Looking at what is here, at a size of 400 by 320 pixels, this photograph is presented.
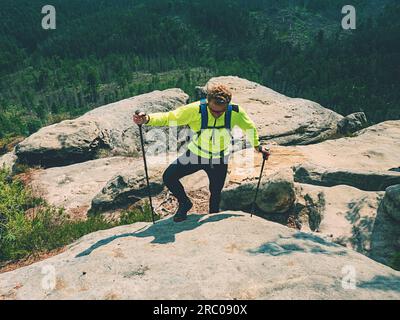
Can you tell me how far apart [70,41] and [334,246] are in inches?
1669

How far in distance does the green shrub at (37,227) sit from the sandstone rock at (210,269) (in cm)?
217

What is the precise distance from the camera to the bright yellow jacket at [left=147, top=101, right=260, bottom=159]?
561cm

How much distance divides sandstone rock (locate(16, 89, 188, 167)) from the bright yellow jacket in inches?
346

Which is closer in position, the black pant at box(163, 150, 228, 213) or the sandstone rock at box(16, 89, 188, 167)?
the black pant at box(163, 150, 228, 213)

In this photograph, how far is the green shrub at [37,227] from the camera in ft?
25.3

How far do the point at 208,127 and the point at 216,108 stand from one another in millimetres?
367

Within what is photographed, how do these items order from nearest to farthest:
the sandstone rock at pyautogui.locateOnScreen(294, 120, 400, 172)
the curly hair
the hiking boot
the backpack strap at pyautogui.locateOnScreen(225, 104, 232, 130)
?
the curly hair, the backpack strap at pyautogui.locateOnScreen(225, 104, 232, 130), the hiking boot, the sandstone rock at pyautogui.locateOnScreen(294, 120, 400, 172)

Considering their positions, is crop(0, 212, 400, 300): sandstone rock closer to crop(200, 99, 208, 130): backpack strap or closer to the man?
the man

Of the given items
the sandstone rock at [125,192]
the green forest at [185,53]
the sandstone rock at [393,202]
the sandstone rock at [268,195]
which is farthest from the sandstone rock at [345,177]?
the green forest at [185,53]
